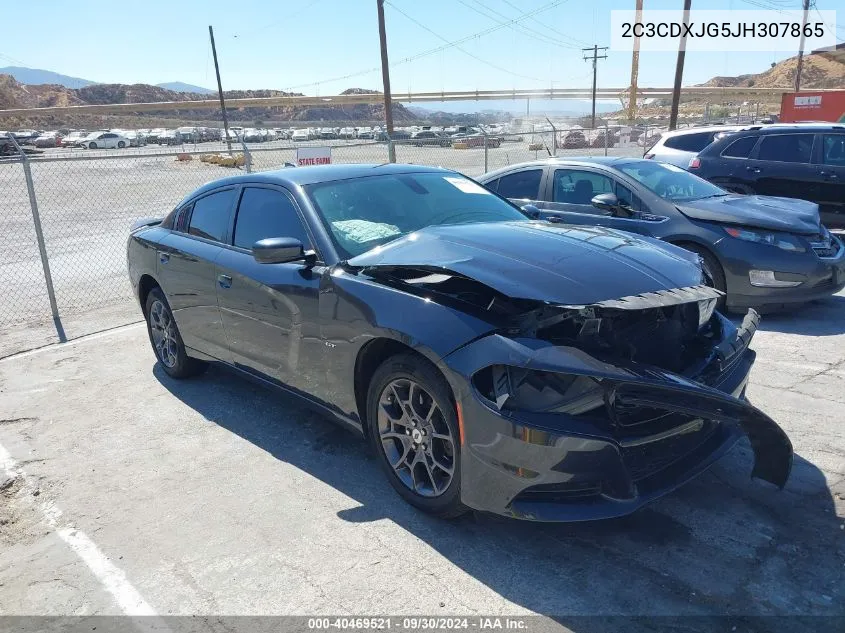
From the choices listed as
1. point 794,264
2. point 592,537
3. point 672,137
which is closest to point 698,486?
point 592,537

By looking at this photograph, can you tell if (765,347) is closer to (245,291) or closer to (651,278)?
(651,278)

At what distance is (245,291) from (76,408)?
6.25 feet

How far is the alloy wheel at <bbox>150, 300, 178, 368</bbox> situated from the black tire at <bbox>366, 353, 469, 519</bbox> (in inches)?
101

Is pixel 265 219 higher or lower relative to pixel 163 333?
higher

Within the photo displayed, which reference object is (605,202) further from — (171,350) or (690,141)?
(690,141)

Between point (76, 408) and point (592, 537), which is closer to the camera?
point (592, 537)

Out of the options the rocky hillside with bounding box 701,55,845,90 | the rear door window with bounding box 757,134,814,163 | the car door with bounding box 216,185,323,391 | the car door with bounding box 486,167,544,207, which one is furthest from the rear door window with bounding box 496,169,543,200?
the rocky hillside with bounding box 701,55,845,90

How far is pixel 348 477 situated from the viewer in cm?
376

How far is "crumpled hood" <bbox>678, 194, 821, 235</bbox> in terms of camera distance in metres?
6.16

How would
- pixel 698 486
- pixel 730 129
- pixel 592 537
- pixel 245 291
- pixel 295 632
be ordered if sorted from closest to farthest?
pixel 295 632 < pixel 592 537 < pixel 698 486 < pixel 245 291 < pixel 730 129

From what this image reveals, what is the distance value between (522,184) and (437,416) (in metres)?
5.06

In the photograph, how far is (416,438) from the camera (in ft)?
10.7

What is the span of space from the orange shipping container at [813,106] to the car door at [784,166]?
17786 millimetres

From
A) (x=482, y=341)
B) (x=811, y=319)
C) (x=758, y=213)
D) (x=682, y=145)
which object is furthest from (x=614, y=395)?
(x=682, y=145)
